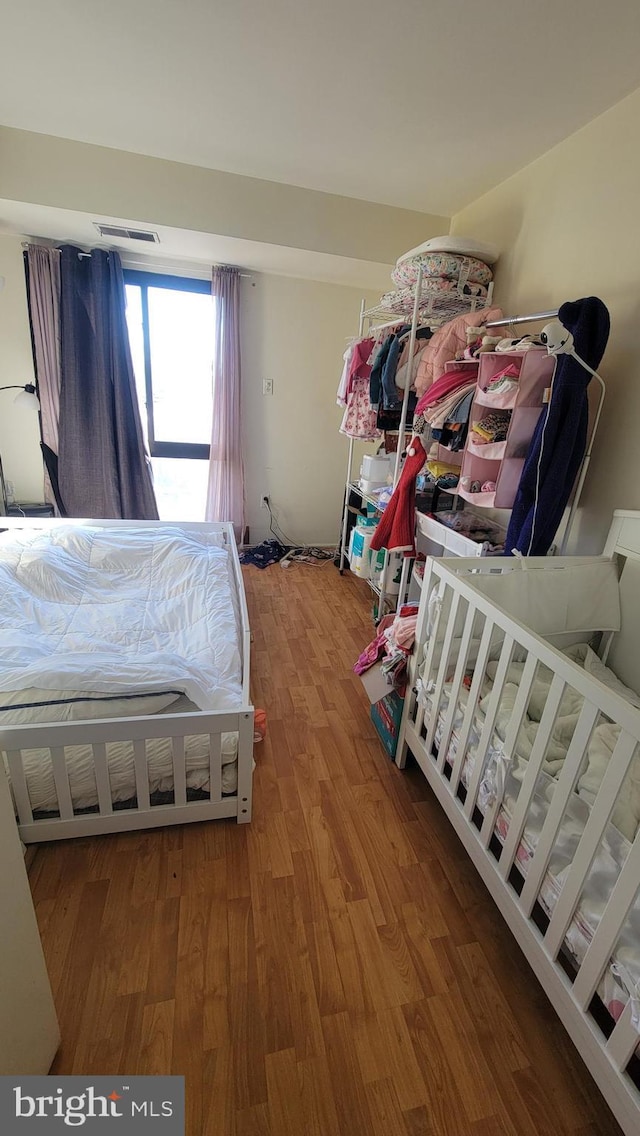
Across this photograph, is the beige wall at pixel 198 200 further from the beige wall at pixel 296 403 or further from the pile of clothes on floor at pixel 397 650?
the pile of clothes on floor at pixel 397 650

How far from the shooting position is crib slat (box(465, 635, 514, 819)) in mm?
1111

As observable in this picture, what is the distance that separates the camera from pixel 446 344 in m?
2.08

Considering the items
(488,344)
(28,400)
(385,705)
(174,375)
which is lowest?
(385,705)

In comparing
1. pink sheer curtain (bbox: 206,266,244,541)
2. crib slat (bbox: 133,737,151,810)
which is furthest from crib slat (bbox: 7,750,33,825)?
pink sheer curtain (bbox: 206,266,244,541)

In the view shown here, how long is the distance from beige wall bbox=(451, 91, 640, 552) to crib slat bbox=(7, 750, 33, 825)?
2.06 meters

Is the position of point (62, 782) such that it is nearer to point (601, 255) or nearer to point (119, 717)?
point (119, 717)

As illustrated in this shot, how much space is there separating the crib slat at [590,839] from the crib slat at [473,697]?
1.29 ft

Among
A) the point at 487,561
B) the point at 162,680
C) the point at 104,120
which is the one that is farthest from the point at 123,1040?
the point at 104,120

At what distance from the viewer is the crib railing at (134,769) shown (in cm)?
122

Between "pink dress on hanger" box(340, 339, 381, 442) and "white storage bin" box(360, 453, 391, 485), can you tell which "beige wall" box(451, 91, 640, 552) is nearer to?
"pink dress on hanger" box(340, 339, 381, 442)

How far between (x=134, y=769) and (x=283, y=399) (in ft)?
9.75

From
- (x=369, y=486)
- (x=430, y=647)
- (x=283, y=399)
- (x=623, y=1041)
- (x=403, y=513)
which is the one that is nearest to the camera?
(x=623, y=1041)

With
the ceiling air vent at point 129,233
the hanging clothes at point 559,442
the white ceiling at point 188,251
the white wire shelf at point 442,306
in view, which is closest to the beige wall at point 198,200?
the white ceiling at point 188,251

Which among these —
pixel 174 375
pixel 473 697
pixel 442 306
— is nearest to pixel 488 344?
pixel 442 306
